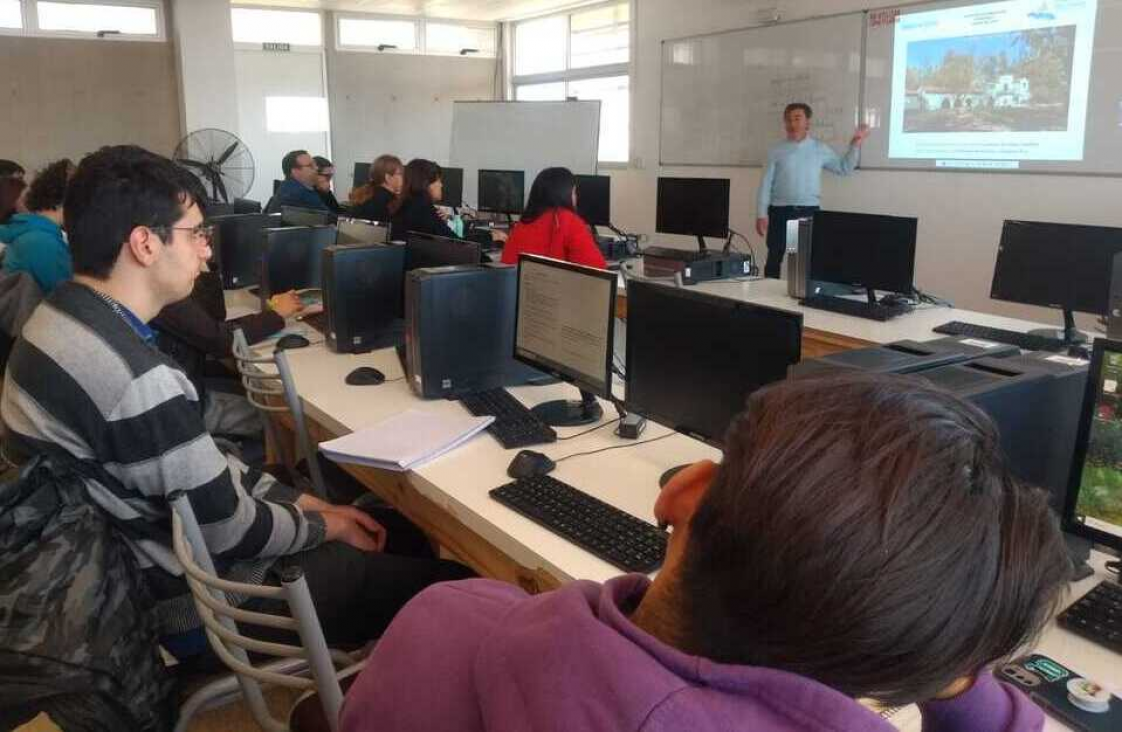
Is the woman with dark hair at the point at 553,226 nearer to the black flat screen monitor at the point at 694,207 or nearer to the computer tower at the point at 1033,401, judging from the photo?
the black flat screen monitor at the point at 694,207

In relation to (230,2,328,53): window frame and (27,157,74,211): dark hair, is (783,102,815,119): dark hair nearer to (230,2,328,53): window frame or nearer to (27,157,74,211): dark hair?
(27,157,74,211): dark hair

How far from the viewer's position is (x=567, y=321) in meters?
2.19

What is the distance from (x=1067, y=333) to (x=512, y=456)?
224cm

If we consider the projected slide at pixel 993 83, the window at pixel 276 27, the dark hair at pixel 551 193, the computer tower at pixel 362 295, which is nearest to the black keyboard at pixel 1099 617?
the computer tower at pixel 362 295

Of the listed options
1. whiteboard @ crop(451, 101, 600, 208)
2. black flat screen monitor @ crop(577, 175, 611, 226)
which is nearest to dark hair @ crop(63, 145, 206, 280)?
black flat screen monitor @ crop(577, 175, 611, 226)

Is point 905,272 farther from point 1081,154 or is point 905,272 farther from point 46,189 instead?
point 46,189

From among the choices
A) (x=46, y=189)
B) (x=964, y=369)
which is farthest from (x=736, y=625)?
(x=46, y=189)

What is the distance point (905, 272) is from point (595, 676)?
3.33 m

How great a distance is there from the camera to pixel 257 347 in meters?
3.21

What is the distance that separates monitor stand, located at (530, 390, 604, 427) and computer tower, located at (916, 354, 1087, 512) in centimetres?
98

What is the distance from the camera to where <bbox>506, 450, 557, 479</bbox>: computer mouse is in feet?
6.07

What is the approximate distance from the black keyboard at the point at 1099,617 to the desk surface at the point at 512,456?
16 millimetres

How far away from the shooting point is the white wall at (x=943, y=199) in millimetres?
5070

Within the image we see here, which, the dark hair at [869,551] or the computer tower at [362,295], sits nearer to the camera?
the dark hair at [869,551]
